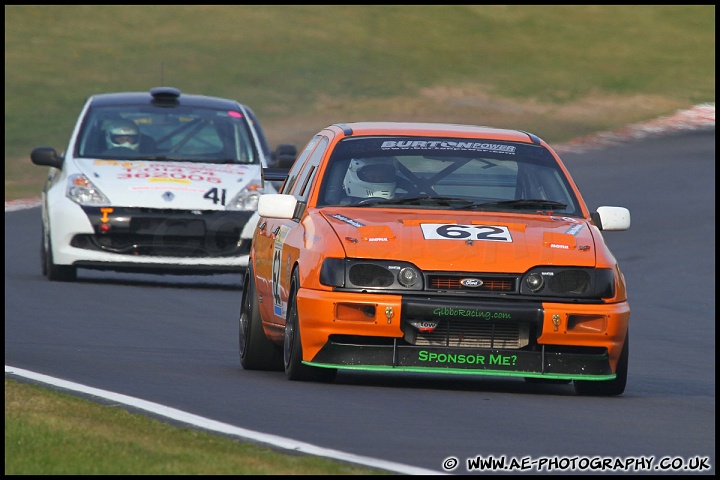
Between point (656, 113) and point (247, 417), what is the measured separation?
117 feet

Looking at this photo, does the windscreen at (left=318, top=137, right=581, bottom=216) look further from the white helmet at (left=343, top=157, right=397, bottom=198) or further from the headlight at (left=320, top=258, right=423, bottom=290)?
the headlight at (left=320, top=258, right=423, bottom=290)

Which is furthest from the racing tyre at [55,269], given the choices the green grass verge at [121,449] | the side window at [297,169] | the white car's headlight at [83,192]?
the green grass verge at [121,449]

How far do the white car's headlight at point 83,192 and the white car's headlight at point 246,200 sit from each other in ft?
3.83

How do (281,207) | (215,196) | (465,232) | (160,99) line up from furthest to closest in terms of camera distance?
(160,99), (215,196), (281,207), (465,232)

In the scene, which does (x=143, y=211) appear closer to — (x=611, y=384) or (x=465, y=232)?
(x=465, y=232)

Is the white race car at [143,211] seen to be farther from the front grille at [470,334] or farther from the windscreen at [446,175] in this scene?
the front grille at [470,334]

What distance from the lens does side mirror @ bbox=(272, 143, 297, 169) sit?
17.1 m

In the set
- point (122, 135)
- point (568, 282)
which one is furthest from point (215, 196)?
point (568, 282)

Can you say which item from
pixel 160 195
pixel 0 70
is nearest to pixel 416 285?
pixel 160 195

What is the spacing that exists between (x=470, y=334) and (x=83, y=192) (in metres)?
7.92

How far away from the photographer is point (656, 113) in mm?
42875

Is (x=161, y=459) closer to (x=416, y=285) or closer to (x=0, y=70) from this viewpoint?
(x=416, y=285)

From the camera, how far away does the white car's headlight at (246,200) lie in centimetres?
1675

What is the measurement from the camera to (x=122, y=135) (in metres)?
17.6
